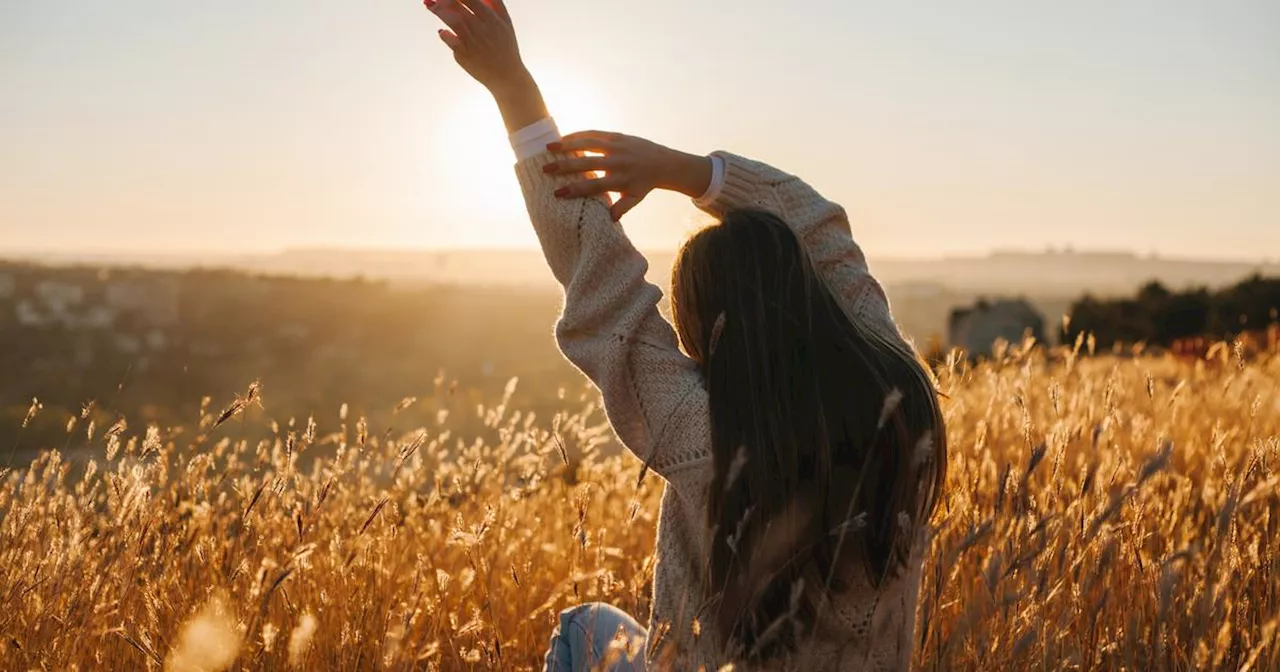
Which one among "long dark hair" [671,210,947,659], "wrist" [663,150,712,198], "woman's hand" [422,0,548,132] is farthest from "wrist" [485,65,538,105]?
Answer: "long dark hair" [671,210,947,659]

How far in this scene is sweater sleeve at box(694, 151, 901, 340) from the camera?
216cm

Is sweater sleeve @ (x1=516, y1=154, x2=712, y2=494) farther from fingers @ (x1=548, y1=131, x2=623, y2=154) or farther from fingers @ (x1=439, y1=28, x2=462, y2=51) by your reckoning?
fingers @ (x1=439, y1=28, x2=462, y2=51)

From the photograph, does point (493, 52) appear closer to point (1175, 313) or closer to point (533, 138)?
point (533, 138)

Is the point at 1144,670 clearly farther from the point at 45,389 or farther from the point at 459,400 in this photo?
the point at 45,389

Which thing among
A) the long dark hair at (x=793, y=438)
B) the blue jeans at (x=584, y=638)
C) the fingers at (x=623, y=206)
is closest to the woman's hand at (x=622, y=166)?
the fingers at (x=623, y=206)

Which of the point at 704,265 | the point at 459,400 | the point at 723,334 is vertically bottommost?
the point at 459,400

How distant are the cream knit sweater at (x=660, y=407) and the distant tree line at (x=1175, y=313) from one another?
39.5 ft

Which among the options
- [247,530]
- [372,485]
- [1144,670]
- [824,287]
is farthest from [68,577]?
[1144,670]

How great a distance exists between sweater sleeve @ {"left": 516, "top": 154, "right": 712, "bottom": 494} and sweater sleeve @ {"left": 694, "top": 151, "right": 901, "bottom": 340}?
47 centimetres

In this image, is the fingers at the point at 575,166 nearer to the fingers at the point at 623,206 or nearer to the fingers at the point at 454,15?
the fingers at the point at 623,206

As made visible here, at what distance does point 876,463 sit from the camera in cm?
164

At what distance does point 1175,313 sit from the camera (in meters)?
14.9

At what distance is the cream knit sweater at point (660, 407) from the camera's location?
164 centimetres

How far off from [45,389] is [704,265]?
24.0 meters
